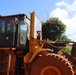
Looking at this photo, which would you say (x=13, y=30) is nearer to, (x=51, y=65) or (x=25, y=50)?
(x=25, y=50)

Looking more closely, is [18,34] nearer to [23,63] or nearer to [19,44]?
[19,44]

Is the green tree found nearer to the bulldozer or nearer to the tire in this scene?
the bulldozer

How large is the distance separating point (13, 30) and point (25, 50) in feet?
3.29

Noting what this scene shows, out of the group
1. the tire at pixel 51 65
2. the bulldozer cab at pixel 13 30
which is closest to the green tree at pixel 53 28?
the bulldozer cab at pixel 13 30

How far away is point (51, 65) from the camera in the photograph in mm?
9664

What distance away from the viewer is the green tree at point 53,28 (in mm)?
33500

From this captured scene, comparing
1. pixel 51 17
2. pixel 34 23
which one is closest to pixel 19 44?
pixel 34 23

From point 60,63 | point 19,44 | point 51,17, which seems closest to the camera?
point 60,63

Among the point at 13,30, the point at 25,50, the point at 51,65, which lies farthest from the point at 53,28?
the point at 51,65

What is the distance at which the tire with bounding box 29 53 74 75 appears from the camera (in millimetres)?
→ 9508

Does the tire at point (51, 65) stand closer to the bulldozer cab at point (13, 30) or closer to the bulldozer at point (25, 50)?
the bulldozer at point (25, 50)

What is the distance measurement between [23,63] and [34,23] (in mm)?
1775

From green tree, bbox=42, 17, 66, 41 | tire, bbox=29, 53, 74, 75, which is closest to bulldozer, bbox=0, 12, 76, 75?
tire, bbox=29, 53, 74, 75

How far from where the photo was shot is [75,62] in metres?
10.5
